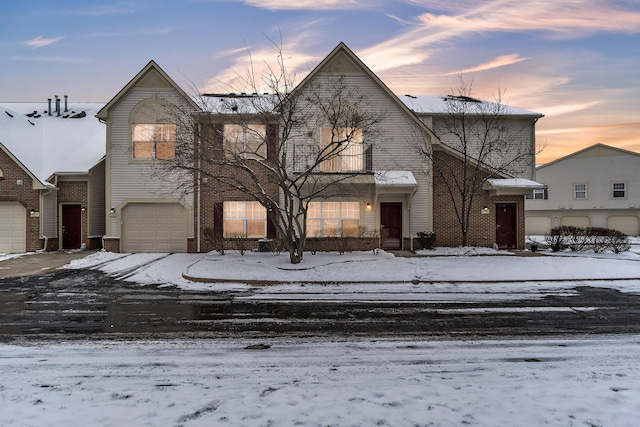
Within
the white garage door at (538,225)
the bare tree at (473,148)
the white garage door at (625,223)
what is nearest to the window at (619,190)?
the white garage door at (625,223)

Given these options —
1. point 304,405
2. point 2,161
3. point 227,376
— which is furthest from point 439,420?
point 2,161

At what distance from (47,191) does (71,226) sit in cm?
219

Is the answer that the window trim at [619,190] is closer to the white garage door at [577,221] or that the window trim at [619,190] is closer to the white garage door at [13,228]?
the white garage door at [577,221]

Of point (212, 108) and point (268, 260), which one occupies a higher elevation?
point (212, 108)

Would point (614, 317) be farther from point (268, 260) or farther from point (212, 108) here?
point (212, 108)

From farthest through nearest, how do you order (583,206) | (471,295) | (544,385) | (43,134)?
(583,206)
(43,134)
(471,295)
(544,385)

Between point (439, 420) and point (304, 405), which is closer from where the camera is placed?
point (439, 420)

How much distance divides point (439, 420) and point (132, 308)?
7.40 metres

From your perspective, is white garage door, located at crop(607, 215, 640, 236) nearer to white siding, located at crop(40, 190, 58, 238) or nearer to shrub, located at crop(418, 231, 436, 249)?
shrub, located at crop(418, 231, 436, 249)

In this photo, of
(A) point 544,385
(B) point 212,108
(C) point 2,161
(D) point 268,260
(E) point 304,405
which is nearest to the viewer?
(E) point 304,405

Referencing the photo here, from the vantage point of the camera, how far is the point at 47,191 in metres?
19.9

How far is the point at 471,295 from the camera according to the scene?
10.5 m

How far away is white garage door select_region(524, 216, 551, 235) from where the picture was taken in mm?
35875

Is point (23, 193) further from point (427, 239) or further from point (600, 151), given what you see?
point (600, 151)
